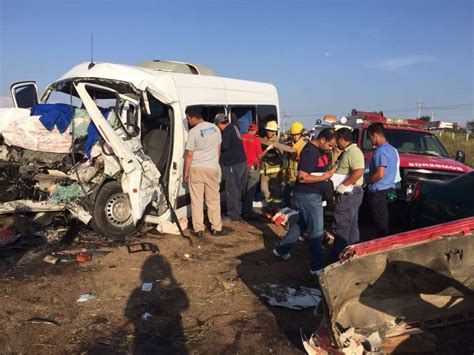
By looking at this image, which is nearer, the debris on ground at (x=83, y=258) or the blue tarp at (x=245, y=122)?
the debris on ground at (x=83, y=258)

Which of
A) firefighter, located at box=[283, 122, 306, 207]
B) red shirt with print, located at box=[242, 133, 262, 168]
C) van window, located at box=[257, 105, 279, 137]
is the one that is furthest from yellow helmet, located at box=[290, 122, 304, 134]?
van window, located at box=[257, 105, 279, 137]

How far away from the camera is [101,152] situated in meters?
6.75

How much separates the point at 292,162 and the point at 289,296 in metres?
3.93

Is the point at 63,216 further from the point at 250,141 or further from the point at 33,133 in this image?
the point at 250,141

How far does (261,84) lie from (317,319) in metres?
7.44

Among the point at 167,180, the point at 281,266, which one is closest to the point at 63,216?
the point at 167,180

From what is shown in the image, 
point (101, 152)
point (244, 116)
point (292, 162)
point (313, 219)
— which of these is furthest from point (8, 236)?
Result: point (244, 116)

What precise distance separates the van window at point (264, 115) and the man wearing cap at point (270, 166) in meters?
0.40

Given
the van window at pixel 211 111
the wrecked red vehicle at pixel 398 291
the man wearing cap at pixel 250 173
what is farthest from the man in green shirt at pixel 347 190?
the man wearing cap at pixel 250 173

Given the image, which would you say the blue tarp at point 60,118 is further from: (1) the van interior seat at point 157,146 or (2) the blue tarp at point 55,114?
(1) the van interior seat at point 157,146

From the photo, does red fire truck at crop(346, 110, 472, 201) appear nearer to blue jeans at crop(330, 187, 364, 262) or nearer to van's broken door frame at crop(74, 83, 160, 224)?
blue jeans at crop(330, 187, 364, 262)

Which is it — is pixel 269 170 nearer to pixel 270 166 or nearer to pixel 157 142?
pixel 270 166

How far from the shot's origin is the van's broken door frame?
6.39 m

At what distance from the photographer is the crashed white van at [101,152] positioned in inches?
263
